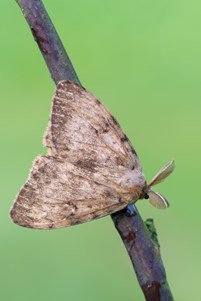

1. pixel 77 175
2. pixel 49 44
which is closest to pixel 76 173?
pixel 77 175

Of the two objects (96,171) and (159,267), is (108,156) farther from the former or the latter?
(159,267)

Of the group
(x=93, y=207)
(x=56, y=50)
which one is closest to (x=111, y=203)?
(x=93, y=207)

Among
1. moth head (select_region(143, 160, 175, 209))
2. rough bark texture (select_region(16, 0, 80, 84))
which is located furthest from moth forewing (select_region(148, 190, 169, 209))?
rough bark texture (select_region(16, 0, 80, 84))

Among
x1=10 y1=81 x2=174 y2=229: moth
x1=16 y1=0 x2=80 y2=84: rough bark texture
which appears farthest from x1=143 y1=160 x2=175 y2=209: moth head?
x1=16 y1=0 x2=80 y2=84: rough bark texture

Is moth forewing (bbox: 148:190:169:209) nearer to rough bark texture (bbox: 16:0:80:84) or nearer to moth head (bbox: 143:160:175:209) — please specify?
moth head (bbox: 143:160:175:209)

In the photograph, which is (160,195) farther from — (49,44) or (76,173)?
(49,44)

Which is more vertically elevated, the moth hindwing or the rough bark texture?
the rough bark texture

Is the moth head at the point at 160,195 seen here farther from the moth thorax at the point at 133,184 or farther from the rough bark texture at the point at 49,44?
the rough bark texture at the point at 49,44
